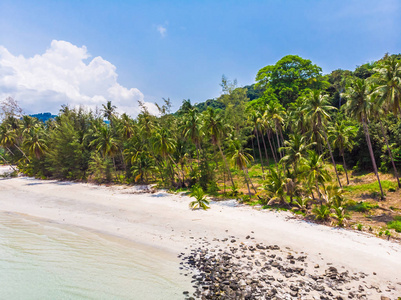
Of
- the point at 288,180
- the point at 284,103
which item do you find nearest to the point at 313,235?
the point at 288,180

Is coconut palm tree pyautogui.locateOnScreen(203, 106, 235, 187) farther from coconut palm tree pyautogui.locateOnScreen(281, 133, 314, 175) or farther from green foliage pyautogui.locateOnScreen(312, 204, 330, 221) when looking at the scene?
green foliage pyautogui.locateOnScreen(312, 204, 330, 221)

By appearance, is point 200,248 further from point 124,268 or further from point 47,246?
point 47,246

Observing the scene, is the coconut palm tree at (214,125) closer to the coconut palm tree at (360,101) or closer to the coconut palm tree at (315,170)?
the coconut palm tree at (315,170)

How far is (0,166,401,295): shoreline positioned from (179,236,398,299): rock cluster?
934 millimetres

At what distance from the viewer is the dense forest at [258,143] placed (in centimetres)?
2303

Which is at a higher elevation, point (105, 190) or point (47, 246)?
point (105, 190)

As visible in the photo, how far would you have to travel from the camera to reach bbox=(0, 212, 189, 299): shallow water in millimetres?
11344

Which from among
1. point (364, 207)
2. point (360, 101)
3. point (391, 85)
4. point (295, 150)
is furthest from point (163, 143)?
point (391, 85)

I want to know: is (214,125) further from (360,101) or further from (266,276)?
(266,276)

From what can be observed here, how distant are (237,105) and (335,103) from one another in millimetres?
29184

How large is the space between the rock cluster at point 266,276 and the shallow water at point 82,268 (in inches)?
55.9

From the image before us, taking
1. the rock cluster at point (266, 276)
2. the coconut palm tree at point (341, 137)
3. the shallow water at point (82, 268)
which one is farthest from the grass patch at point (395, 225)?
the coconut palm tree at point (341, 137)

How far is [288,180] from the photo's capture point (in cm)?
2291

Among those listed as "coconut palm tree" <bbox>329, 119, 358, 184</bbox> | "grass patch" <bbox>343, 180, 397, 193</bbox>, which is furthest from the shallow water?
"coconut palm tree" <bbox>329, 119, 358, 184</bbox>
